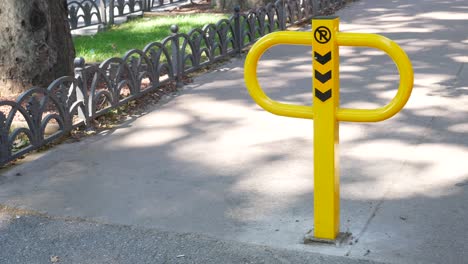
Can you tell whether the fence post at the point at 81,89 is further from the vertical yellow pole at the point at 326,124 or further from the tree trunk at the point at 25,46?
the vertical yellow pole at the point at 326,124

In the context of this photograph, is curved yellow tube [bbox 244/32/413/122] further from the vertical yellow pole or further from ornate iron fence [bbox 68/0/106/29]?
ornate iron fence [bbox 68/0/106/29]

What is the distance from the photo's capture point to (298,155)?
295 inches

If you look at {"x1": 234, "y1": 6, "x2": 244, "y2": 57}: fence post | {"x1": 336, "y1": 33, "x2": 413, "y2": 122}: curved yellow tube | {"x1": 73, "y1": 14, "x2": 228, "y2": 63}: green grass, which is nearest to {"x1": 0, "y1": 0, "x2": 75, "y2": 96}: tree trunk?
Answer: {"x1": 73, "y1": 14, "x2": 228, "y2": 63}: green grass

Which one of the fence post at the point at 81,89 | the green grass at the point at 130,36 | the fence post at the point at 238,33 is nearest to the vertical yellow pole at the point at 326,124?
the fence post at the point at 81,89

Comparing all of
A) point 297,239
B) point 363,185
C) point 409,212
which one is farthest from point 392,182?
point 297,239

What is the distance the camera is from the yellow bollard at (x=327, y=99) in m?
4.74

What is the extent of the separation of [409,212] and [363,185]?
739mm

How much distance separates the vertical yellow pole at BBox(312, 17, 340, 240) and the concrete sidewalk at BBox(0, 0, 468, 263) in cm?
20

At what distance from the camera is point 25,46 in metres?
9.88

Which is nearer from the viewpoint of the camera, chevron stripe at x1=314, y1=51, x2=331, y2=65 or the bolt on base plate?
chevron stripe at x1=314, y1=51, x2=331, y2=65

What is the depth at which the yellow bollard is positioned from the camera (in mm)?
4742

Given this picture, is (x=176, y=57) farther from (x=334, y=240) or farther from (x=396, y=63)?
(x=396, y=63)

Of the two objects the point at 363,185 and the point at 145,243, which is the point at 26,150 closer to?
the point at 145,243

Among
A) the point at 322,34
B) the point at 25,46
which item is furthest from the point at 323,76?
the point at 25,46
